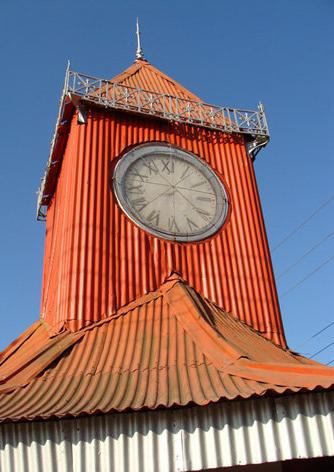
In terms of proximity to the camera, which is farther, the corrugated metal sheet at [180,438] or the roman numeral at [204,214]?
the roman numeral at [204,214]

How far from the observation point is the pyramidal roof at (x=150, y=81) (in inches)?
643

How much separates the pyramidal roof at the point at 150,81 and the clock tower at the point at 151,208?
0.24 metres

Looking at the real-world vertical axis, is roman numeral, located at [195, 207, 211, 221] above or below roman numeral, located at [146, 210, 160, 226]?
above

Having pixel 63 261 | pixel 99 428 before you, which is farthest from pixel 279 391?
pixel 63 261

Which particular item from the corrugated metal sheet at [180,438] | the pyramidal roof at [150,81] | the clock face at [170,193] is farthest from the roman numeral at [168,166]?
the corrugated metal sheet at [180,438]

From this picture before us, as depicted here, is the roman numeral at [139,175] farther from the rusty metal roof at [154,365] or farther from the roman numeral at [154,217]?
the rusty metal roof at [154,365]

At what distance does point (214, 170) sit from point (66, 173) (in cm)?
377

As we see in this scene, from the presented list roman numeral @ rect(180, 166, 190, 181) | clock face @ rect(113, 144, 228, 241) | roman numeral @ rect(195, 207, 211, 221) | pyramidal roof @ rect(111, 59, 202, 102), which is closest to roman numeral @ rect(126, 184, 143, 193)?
clock face @ rect(113, 144, 228, 241)

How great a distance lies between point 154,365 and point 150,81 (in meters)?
10.2

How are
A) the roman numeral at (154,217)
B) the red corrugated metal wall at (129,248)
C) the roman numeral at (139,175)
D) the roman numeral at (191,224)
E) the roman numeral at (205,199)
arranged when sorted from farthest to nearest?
the roman numeral at (205,199) < the roman numeral at (139,175) < the roman numeral at (191,224) < the roman numeral at (154,217) < the red corrugated metal wall at (129,248)

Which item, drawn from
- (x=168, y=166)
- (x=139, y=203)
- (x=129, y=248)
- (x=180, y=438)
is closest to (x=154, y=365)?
(x=180, y=438)

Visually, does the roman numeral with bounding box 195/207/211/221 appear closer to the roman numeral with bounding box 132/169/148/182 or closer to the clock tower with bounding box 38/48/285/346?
the clock tower with bounding box 38/48/285/346

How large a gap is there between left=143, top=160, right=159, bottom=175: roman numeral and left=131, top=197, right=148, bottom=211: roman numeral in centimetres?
86

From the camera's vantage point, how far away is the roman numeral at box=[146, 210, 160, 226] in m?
13.3
